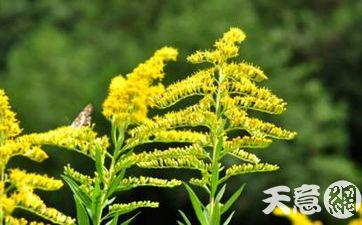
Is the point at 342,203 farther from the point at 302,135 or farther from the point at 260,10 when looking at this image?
the point at 260,10

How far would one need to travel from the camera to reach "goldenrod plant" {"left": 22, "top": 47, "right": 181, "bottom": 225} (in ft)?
13.1

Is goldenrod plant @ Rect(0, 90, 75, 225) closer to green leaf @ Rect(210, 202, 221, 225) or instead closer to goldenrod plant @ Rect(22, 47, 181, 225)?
goldenrod plant @ Rect(22, 47, 181, 225)

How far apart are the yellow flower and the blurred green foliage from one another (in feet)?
115

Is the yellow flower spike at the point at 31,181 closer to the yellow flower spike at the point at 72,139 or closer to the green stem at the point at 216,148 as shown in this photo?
the yellow flower spike at the point at 72,139

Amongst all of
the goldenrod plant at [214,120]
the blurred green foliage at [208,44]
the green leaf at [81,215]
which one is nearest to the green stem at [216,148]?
the goldenrod plant at [214,120]

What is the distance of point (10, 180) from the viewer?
3.60 metres

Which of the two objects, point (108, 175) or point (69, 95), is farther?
point (69, 95)

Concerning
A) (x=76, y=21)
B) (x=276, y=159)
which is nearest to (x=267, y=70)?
(x=276, y=159)

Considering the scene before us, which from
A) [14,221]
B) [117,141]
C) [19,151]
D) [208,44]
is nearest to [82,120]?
[117,141]

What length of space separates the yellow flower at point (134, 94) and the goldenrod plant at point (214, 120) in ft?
0.14

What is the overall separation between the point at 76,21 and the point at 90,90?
73.4 feet

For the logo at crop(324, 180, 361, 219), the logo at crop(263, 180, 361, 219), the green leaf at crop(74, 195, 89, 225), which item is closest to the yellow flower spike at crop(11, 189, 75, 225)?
the green leaf at crop(74, 195, 89, 225)

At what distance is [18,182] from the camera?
358cm

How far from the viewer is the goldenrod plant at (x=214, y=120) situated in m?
4.06
